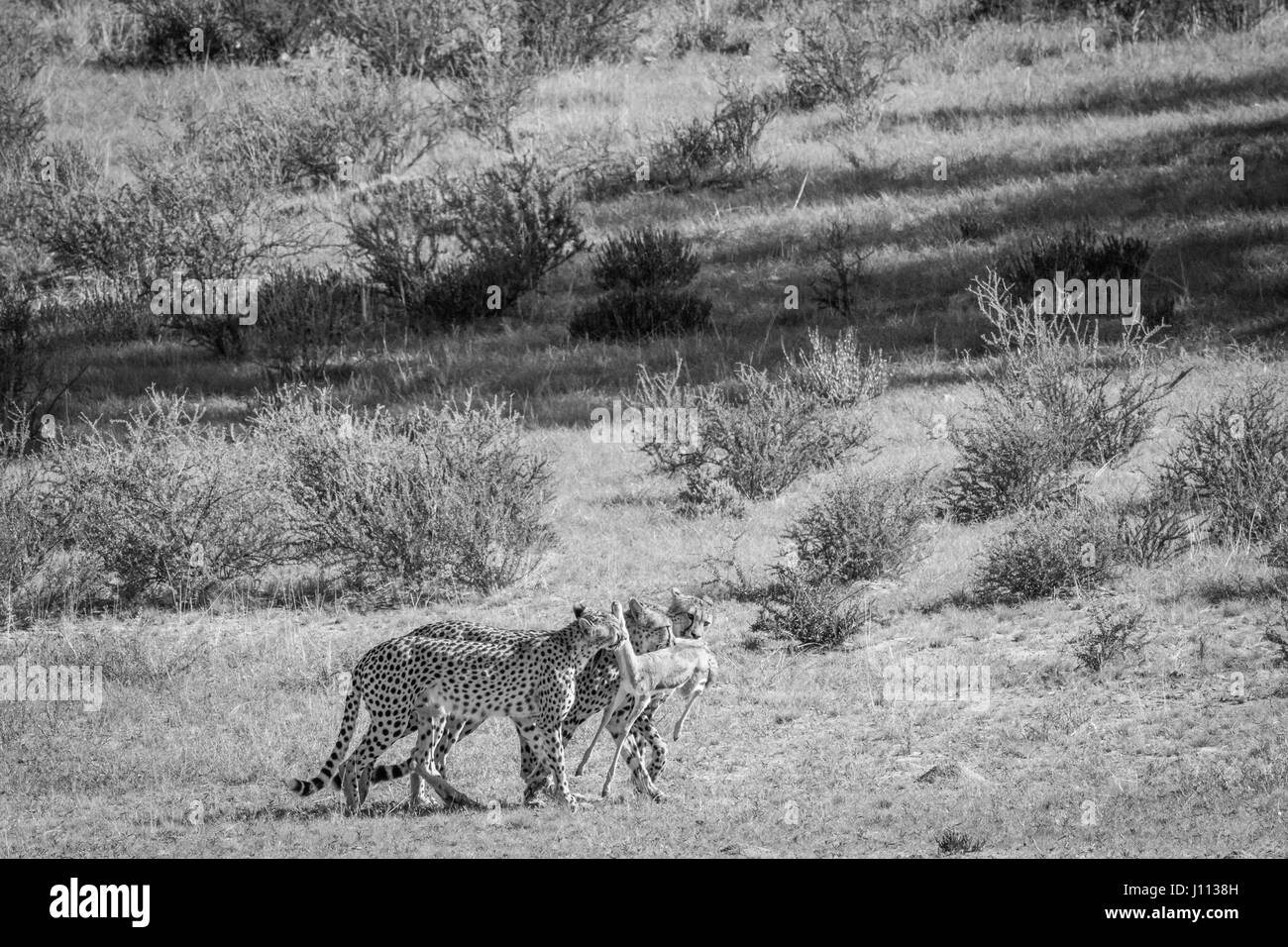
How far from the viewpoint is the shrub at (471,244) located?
71.2 feet

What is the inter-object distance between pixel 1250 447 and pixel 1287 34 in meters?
15.8

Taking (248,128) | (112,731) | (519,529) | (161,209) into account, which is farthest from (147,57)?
(112,731)

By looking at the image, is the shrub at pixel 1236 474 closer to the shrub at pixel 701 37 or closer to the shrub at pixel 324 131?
the shrub at pixel 324 131

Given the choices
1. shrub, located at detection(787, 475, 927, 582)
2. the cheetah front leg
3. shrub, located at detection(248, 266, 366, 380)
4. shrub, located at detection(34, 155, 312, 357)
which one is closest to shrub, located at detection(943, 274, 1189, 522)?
shrub, located at detection(787, 475, 927, 582)

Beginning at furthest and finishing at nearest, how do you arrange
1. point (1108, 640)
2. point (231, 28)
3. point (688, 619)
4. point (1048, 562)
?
1. point (231, 28)
2. point (1048, 562)
3. point (1108, 640)
4. point (688, 619)

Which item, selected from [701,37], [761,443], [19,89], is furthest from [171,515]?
[701,37]

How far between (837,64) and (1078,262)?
24.6 ft

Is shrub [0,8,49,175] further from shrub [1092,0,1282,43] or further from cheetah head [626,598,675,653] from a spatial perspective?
cheetah head [626,598,675,653]

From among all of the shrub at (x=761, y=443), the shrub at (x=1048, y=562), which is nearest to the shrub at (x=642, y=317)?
the shrub at (x=761, y=443)

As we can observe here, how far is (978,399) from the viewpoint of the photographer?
17.3 meters

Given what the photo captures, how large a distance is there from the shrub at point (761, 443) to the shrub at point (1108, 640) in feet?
14.3

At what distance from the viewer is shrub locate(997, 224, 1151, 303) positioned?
20109 millimetres

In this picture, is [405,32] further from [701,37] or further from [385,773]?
[385,773]

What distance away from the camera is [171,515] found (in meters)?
13.5
